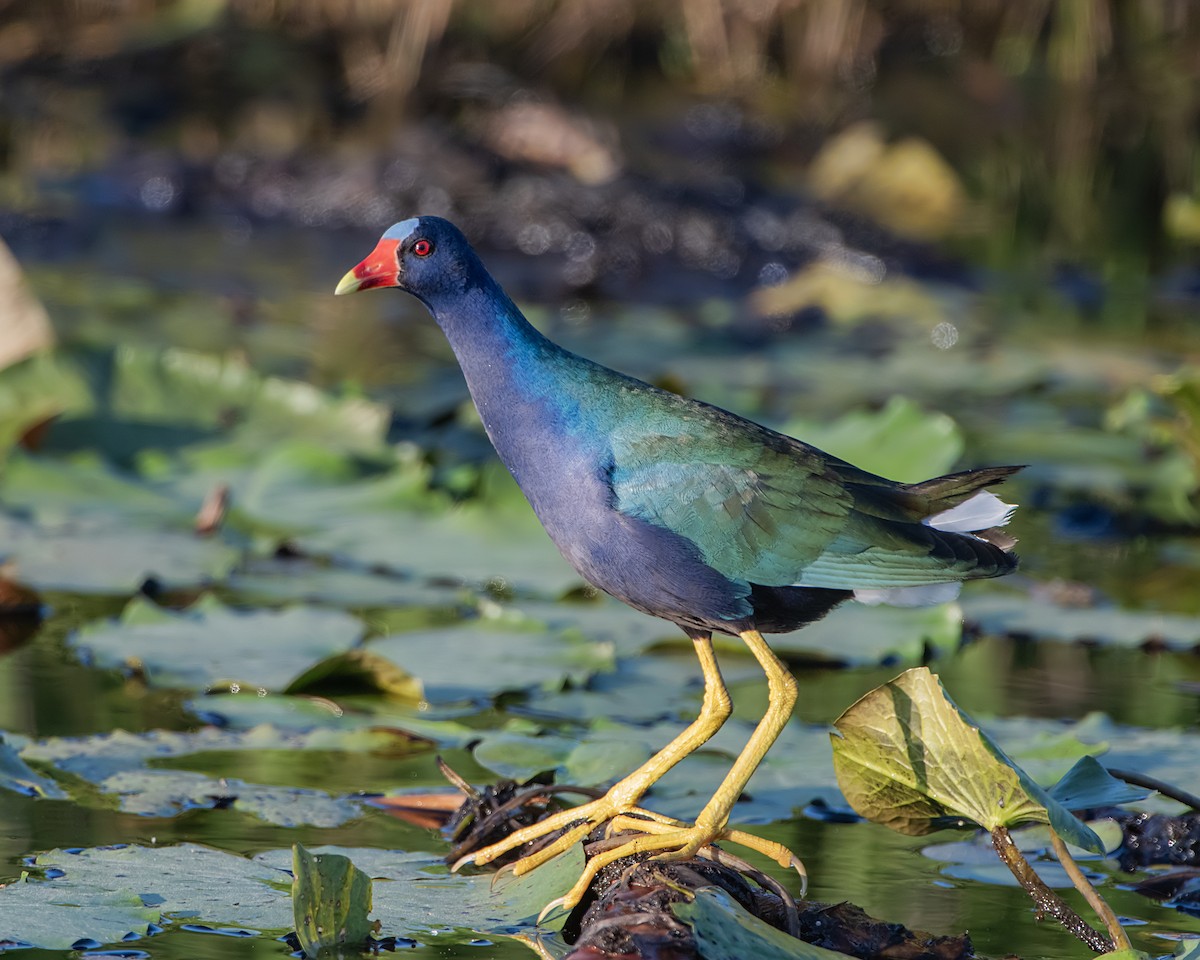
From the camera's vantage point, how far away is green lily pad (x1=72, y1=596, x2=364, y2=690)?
321cm

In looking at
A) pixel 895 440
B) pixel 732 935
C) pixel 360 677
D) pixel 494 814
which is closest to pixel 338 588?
pixel 360 677

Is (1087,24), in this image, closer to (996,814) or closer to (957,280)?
(957,280)

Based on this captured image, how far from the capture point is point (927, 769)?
2277mm

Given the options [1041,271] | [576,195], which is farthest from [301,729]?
[1041,271]

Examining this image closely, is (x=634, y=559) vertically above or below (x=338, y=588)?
above

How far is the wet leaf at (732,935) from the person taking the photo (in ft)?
6.64

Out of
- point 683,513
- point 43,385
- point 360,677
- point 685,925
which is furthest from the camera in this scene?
point 43,385

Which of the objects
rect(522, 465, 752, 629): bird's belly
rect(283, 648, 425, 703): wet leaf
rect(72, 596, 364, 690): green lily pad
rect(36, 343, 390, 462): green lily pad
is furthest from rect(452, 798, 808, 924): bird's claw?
rect(36, 343, 390, 462): green lily pad

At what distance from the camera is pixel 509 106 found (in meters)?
8.84

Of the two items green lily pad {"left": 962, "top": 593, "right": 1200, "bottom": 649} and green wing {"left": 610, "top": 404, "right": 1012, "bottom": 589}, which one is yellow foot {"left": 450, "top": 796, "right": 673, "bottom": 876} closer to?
green wing {"left": 610, "top": 404, "right": 1012, "bottom": 589}

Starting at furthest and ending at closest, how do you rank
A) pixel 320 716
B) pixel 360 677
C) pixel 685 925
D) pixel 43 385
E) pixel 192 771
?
pixel 43 385 < pixel 360 677 < pixel 320 716 < pixel 192 771 < pixel 685 925

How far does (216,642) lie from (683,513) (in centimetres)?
118

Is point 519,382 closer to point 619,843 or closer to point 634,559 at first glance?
point 634,559

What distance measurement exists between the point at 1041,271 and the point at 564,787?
5610 mm
